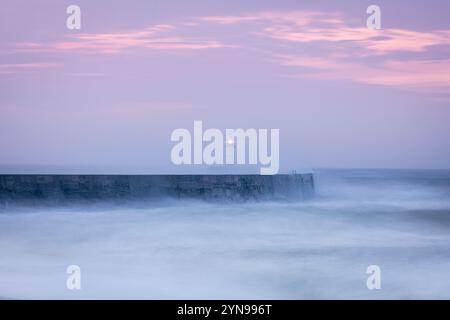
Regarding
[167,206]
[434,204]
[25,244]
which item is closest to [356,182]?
[434,204]

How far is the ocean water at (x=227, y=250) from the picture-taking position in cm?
734

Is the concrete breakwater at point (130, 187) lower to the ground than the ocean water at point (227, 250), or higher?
higher

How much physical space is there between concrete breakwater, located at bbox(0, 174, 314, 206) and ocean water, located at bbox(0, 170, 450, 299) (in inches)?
10.0

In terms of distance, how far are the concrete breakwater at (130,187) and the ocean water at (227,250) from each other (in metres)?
0.25

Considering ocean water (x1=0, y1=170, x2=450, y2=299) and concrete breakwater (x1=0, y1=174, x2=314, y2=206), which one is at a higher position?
concrete breakwater (x1=0, y1=174, x2=314, y2=206)

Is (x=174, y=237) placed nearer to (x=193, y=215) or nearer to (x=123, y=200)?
(x=193, y=215)

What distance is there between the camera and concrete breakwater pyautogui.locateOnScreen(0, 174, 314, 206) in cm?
1187

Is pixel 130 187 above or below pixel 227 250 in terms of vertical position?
above

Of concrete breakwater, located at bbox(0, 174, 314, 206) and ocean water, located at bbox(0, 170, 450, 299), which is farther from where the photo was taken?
concrete breakwater, located at bbox(0, 174, 314, 206)

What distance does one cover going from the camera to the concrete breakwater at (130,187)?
11.9 m

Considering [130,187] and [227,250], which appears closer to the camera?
[227,250]

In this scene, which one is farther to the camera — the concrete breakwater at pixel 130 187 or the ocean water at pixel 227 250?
the concrete breakwater at pixel 130 187

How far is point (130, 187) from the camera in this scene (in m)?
12.0

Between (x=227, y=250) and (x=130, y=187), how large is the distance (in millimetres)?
3756
